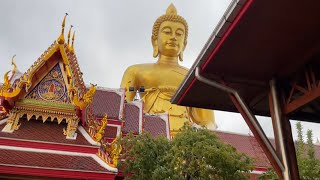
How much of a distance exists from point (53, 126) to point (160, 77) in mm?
11682

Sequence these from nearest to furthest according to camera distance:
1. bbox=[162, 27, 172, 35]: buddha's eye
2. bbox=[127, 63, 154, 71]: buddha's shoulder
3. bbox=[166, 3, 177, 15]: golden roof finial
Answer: bbox=[127, 63, 154, 71]: buddha's shoulder, bbox=[162, 27, 172, 35]: buddha's eye, bbox=[166, 3, 177, 15]: golden roof finial

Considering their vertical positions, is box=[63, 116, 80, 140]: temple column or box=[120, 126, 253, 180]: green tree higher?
box=[63, 116, 80, 140]: temple column

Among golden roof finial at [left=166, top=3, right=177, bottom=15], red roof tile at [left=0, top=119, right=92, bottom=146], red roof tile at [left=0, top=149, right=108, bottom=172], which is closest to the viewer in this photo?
red roof tile at [left=0, top=149, right=108, bottom=172]

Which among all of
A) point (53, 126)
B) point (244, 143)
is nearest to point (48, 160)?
point (53, 126)

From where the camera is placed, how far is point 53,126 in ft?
30.6

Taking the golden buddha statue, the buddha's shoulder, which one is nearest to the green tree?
the golden buddha statue

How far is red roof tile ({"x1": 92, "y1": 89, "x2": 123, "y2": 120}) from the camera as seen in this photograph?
12797mm

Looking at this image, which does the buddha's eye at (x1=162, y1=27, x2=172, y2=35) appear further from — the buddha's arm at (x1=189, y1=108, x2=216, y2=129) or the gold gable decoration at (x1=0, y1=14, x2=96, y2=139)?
the gold gable decoration at (x1=0, y1=14, x2=96, y2=139)

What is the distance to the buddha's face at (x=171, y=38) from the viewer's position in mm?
21763

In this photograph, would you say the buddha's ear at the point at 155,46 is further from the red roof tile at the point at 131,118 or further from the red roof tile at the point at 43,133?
the red roof tile at the point at 43,133

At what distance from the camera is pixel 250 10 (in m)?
3.48

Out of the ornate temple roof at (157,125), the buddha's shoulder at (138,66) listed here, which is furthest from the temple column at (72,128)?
the buddha's shoulder at (138,66)

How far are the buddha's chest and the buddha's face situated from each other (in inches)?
52.2

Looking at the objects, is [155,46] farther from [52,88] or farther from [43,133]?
[43,133]
